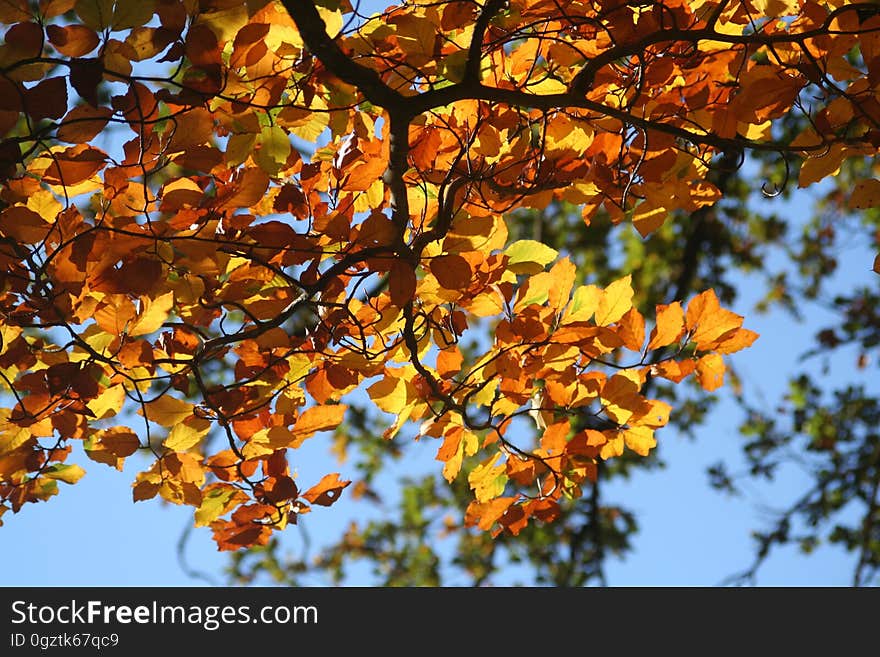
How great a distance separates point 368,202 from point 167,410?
631mm

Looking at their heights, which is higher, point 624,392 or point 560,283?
point 560,283

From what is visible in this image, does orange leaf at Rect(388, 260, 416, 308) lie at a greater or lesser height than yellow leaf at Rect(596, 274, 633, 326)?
lesser

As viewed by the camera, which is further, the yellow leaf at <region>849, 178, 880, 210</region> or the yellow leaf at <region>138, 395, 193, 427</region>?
the yellow leaf at <region>138, 395, 193, 427</region>

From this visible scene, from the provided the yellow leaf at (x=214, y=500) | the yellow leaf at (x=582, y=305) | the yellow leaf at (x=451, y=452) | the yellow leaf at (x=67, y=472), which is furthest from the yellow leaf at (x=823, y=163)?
the yellow leaf at (x=67, y=472)

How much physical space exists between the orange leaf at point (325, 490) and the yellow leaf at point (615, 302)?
2.16 feet

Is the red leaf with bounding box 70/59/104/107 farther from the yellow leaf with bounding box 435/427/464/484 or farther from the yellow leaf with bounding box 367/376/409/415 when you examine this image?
the yellow leaf with bounding box 435/427/464/484

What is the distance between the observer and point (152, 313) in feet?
5.43

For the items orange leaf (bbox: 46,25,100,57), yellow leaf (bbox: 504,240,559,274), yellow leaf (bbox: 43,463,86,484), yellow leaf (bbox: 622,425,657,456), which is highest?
orange leaf (bbox: 46,25,100,57)

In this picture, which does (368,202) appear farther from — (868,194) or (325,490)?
(868,194)

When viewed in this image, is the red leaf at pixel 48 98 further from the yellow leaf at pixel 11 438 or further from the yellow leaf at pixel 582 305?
the yellow leaf at pixel 582 305

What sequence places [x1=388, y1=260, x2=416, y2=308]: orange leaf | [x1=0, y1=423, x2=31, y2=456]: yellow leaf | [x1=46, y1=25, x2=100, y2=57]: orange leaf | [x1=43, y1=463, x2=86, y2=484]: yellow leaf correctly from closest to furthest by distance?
[x1=46, y1=25, x2=100, y2=57]: orange leaf → [x1=388, y1=260, x2=416, y2=308]: orange leaf → [x1=0, y1=423, x2=31, y2=456]: yellow leaf → [x1=43, y1=463, x2=86, y2=484]: yellow leaf

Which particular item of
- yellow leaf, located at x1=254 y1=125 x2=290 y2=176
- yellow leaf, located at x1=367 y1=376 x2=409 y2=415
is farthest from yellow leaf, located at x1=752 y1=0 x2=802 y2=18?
yellow leaf, located at x1=367 y1=376 x2=409 y2=415

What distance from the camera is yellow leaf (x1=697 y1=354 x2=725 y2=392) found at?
1.87 m

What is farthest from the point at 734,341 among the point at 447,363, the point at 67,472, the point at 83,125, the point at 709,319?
the point at 67,472
